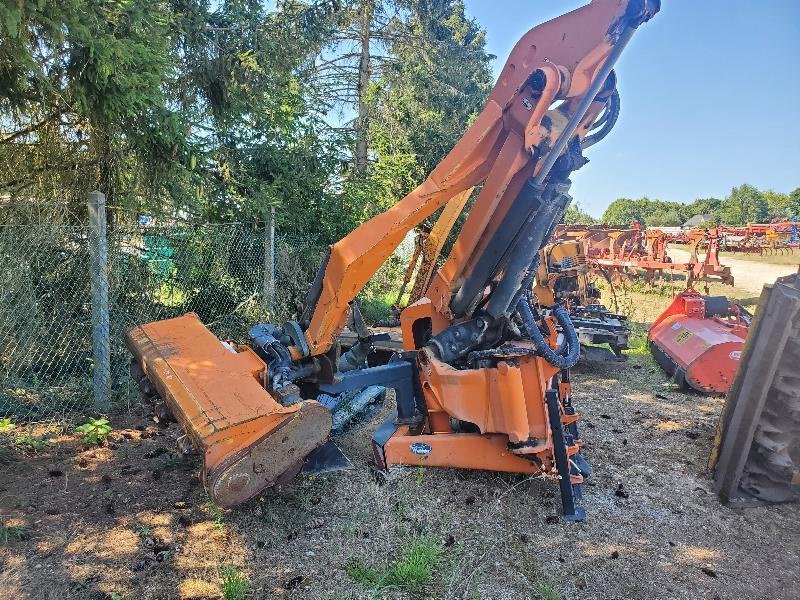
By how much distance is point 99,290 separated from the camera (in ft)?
15.9

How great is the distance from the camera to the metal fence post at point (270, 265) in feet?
24.0

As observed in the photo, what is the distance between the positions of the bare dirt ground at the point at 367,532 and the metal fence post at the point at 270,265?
3041 millimetres

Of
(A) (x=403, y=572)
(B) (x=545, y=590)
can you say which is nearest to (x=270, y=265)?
(A) (x=403, y=572)

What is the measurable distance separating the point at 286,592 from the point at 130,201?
471 cm

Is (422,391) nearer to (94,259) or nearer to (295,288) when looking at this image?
(94,259)

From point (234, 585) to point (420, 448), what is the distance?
1.58 m

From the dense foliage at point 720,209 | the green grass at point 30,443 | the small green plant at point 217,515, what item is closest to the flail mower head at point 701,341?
the small green plant at point 217,515

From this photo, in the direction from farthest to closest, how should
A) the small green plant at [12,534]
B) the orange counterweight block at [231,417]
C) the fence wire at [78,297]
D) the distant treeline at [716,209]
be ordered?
the distant treeline at [716,209] < the fence wire at [78,297] < the small green plant at [12,534] < the orange counterweight block at [231,417]

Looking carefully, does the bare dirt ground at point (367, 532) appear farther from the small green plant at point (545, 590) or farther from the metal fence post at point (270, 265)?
the metal fence post at point (270, 265)

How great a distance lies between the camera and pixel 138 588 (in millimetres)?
2727

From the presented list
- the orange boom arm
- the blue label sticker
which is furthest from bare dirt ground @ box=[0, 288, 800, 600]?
the orange boom arm

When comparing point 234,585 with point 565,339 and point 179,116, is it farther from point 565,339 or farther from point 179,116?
point 179,116

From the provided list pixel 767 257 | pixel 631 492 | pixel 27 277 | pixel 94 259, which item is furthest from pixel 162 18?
pixel 767 257

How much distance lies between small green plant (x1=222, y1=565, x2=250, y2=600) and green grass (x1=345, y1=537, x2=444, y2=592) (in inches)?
22.1
